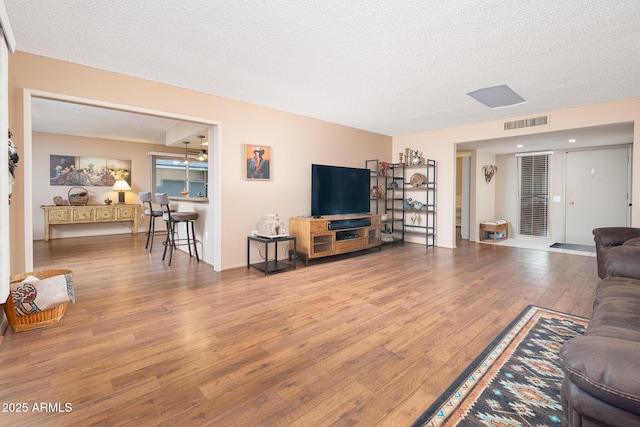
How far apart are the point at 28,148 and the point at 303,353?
10.7 feet

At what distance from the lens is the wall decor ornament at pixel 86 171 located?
22.7 feet

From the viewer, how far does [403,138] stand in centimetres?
676

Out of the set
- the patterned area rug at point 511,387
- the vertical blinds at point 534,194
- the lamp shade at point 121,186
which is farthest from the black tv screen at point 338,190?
the lamp shade at point 121,186

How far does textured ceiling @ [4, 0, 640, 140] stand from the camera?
2.18m

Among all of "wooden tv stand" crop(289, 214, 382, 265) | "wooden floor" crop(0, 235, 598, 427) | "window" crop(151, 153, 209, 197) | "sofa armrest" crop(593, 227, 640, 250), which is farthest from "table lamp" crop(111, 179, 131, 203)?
"sofa armrest" crop(593, 227, 640, 250)

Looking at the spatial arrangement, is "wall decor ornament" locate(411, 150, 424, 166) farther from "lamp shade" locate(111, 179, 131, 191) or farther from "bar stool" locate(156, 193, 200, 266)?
"lamp shade" locate(111, 179, 131, 191)

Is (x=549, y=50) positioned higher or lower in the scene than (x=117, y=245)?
higher

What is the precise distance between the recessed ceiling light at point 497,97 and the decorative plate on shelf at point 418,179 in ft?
6.82

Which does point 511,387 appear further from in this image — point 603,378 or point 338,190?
point 338,190

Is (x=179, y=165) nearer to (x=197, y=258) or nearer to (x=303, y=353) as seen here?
(x=197, y=258)

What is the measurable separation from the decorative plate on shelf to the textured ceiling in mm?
2387

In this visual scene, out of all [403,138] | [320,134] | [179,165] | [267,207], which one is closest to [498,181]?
[403,138]

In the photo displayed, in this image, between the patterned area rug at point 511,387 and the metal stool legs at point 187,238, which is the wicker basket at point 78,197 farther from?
the patterned area rug at point 511,387

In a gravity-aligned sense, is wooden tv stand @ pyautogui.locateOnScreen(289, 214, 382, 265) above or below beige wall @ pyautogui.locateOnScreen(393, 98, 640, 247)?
below
